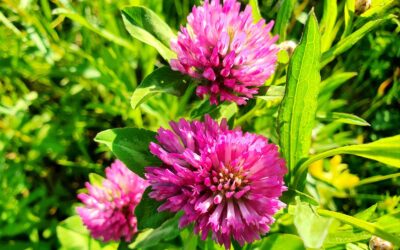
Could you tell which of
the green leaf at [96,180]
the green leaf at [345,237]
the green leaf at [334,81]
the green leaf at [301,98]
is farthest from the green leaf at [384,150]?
the green leaf at [96,180]

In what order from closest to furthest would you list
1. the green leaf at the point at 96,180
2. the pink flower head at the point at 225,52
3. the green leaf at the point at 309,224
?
the green leaf at the point at 309,224 → the pink flower head at the point at 225,52 → the green leaf at the point at 96,180

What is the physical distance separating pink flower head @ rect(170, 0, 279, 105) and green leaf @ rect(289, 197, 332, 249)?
0.60 ft

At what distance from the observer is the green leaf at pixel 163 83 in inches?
27.5

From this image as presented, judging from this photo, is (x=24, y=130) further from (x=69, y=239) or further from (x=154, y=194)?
(x=154, y=194)

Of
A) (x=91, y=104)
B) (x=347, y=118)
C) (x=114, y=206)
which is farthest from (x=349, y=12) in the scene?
(x=91, y=104)

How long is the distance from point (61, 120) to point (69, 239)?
42 centimetres

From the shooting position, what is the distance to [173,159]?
2.15 feet

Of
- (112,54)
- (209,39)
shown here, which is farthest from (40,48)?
(209,39)

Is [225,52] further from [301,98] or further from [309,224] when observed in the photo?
[309,224]

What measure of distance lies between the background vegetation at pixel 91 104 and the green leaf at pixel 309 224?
1.54 ft

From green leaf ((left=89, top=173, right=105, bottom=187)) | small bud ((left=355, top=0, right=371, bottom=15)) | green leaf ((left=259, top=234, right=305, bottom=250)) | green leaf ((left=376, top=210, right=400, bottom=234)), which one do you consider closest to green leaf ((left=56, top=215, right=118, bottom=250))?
green leaf ((left=89, top=173, right=105, bottom=187))

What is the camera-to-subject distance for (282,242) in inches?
32.5

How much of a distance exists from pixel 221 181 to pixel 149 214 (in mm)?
153

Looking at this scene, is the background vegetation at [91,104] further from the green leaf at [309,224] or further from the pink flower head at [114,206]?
the green leaf at [309,224]
